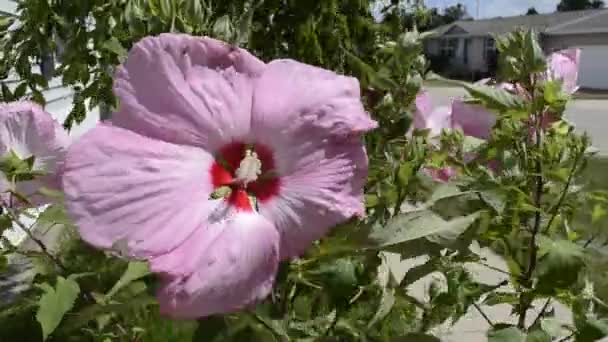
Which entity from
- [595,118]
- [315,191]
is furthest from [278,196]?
[595,118]

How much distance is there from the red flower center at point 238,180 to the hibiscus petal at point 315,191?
→ 1cm

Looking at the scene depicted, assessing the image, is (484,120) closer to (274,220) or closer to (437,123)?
(437,123)

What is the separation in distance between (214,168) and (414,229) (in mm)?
211

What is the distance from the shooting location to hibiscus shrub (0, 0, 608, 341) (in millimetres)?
A: 693

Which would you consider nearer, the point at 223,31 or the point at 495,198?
the point at 223,31

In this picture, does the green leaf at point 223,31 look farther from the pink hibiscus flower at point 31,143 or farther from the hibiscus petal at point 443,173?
the hibiscus petal at point 443,173

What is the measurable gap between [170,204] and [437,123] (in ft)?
2.77

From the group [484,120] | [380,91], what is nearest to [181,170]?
Answer: [380,91]

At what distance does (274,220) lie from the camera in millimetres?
728

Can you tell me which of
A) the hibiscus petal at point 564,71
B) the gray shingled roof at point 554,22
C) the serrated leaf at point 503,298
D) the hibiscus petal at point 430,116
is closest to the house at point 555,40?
the gray shingled roof at point 554,22

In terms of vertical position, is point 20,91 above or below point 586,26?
above

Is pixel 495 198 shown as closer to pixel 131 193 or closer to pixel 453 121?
pixel 453 121

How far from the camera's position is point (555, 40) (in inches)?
1550

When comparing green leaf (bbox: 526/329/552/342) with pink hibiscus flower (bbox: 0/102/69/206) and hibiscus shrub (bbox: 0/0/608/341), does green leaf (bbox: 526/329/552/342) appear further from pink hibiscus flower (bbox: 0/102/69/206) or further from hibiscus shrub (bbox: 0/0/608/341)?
pink hibiscus flower (bbox: 0/102/69/206)
